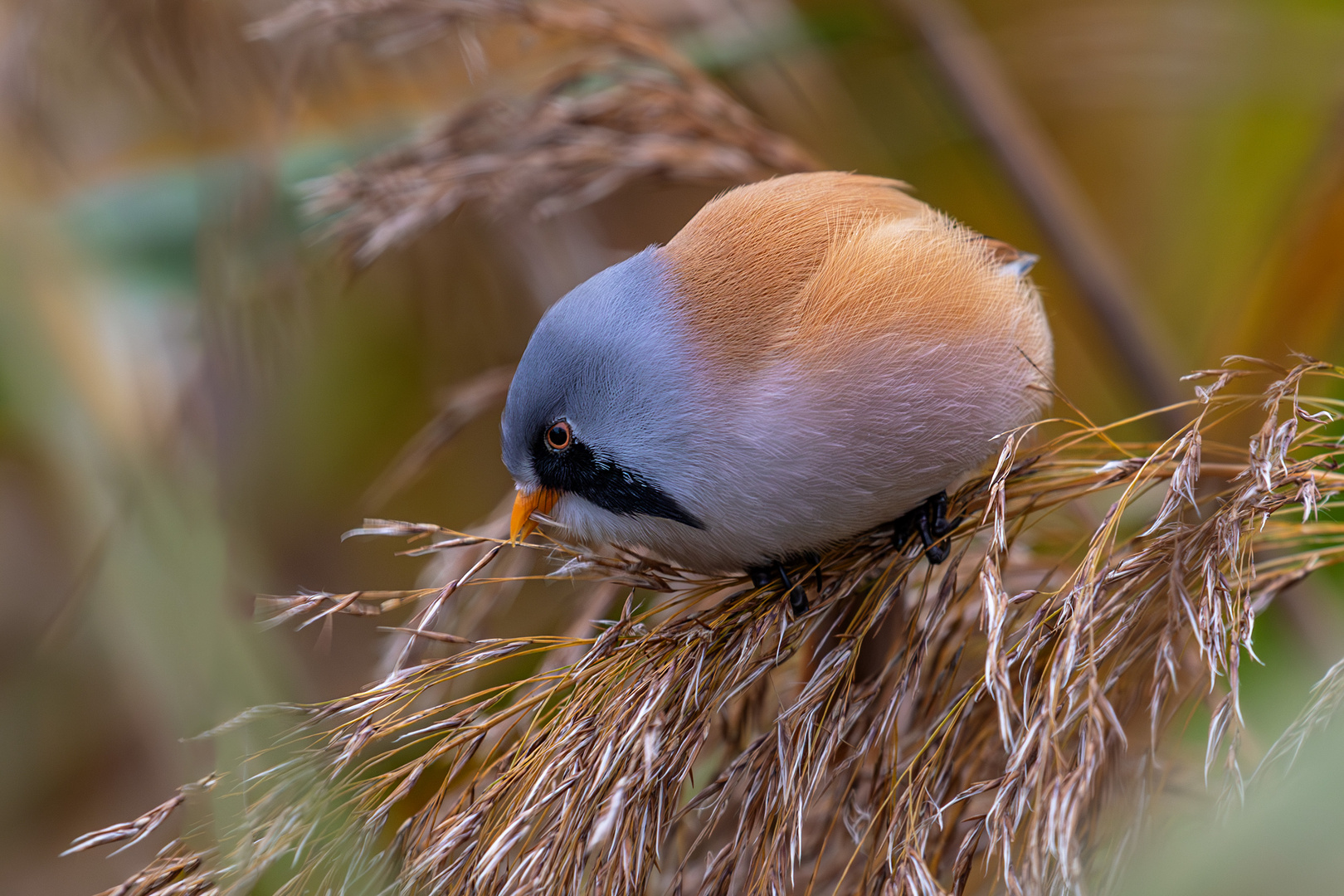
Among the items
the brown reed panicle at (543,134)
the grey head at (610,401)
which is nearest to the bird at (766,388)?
the grey head at (610,401)

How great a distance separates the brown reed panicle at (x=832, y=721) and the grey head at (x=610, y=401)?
0.15m

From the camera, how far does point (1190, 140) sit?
2955mm

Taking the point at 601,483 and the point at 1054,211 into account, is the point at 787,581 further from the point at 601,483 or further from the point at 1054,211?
the point at 1054,211

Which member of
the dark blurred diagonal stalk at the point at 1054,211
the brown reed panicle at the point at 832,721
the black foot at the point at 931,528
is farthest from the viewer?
the dark blurred diagonal stalk at the point at 1054,211

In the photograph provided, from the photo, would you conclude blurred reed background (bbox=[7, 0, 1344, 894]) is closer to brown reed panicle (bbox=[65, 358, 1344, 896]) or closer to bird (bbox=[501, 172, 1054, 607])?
brown reed panicle (bbox=[65, 358, 1344, 896])

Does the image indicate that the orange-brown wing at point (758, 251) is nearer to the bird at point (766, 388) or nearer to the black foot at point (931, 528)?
the bird at point (766, 388)

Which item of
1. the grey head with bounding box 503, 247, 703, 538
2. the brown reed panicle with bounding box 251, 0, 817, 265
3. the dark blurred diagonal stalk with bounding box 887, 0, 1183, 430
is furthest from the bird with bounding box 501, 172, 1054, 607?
the dark blurred diagonal stalk with bounding box 887, 0, 1183, 430

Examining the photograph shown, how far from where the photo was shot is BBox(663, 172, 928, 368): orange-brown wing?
1461mm

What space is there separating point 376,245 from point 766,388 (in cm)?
82

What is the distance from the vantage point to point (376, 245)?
5.76ft

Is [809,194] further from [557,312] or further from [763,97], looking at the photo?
[763,97]

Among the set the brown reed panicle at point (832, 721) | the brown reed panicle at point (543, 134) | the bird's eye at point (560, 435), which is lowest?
the brown reed panicle at point (832, 721)

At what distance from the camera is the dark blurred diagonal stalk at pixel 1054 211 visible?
2.12 m

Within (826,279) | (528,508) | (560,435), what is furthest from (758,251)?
(528,508)
